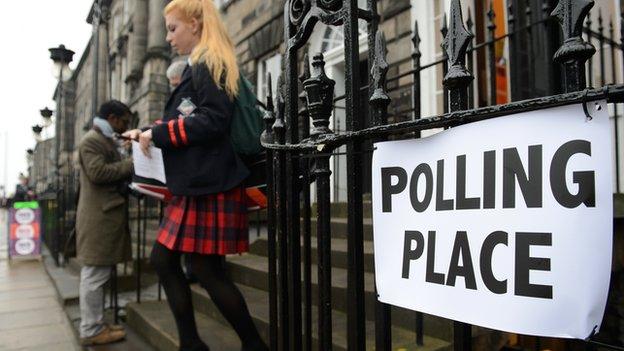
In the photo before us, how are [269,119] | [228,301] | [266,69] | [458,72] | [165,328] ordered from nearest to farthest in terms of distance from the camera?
[458,72] < [269,119] < [228,301] < [165,328] < [266,69]

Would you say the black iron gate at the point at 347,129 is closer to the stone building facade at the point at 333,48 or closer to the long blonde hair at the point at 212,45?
the long blonde hair at the point at 212,45

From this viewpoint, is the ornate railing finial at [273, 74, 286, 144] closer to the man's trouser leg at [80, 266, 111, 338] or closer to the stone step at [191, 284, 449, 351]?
the stone step at [191, 284, 449, 351]

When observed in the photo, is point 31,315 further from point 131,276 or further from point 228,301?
point 228,301

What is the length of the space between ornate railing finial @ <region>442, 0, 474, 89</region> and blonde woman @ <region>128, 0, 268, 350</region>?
1318 mm

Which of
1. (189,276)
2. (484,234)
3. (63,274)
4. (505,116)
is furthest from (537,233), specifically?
(63,274)

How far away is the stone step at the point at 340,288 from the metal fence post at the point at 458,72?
1.43 ft

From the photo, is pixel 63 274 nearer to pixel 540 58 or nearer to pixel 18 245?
pixel 18 245

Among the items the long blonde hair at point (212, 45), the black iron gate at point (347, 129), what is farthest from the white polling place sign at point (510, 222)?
the long blonde hair at point (212, 45)

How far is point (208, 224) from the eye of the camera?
2.21 metres

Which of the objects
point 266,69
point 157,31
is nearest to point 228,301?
point 266,69

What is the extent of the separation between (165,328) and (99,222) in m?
0.86

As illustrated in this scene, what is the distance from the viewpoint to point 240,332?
7.00 feet

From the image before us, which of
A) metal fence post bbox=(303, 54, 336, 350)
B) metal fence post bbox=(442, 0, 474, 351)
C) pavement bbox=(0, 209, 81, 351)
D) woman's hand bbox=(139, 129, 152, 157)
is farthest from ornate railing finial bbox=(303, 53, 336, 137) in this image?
pavement bbox=(0, 209, 81, 351)

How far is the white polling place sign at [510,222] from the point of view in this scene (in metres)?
0.87
